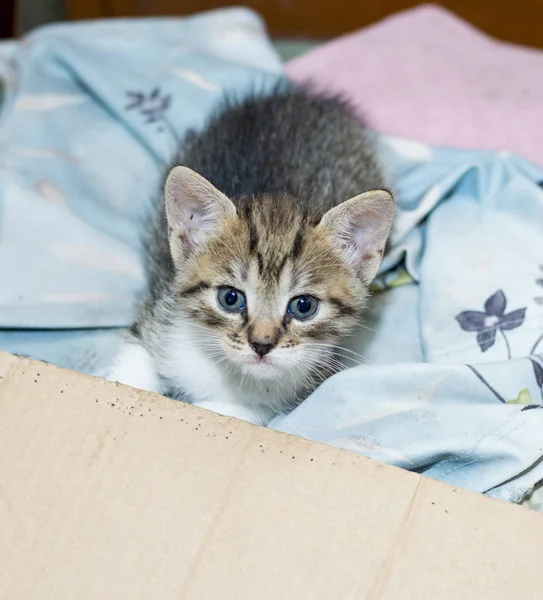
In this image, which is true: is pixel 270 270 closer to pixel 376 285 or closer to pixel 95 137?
pixel 376 285

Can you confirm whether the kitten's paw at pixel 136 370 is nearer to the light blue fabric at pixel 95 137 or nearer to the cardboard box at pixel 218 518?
the light blue fabric at pixel 95 137

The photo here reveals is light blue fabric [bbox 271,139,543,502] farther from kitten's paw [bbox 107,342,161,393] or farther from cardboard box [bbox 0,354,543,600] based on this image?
kitten's paw [bbox 107,342,161,393]

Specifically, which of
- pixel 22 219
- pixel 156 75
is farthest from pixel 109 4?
pixel 22 219

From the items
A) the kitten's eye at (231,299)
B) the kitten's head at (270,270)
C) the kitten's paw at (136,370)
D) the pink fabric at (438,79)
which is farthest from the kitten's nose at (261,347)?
the pink fabric at (438,79)

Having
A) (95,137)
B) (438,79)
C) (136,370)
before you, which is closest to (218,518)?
(136,370)

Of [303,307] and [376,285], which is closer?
[303,307]

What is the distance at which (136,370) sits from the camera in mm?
1819

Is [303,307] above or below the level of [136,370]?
above

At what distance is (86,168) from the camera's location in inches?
95.0

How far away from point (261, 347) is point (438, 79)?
1.54 metres

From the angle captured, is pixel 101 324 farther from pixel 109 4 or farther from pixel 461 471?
pixel 109 4

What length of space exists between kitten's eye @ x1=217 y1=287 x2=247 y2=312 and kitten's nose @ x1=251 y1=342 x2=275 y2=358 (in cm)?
10

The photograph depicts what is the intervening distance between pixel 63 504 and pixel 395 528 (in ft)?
1.87

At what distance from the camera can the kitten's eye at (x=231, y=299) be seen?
1587 millimetres
